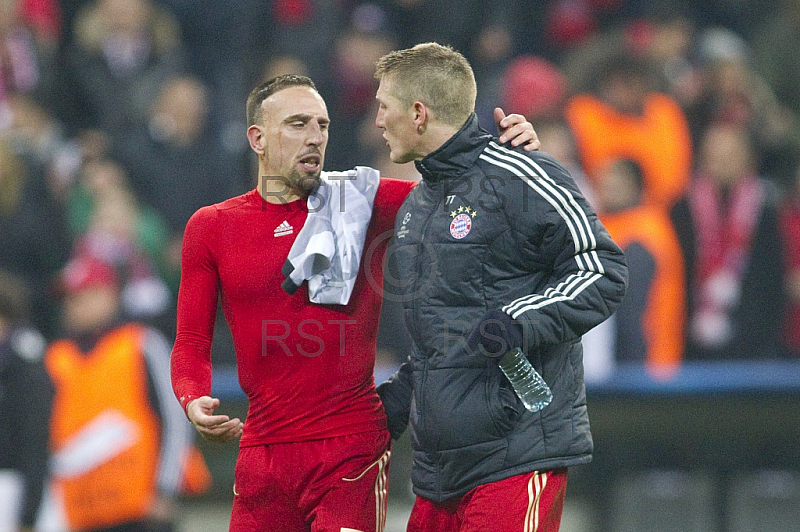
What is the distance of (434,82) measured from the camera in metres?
3.55

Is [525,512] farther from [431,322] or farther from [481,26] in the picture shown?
[481,26]

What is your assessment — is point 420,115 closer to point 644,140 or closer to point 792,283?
point 644,140

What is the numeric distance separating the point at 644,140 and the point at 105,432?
139 inches

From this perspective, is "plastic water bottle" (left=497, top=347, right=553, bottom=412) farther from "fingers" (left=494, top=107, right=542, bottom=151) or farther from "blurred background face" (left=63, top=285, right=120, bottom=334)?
"blurred background face" (left=63, top=285, right=120, bottom=334)

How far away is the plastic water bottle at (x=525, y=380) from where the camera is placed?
3.32m

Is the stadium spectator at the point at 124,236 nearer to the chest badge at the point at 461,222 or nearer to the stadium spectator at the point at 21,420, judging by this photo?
the stadium spectator at the point at 21,420

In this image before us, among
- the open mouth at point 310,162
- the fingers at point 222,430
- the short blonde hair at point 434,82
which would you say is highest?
the short blonde hair at point 434,82

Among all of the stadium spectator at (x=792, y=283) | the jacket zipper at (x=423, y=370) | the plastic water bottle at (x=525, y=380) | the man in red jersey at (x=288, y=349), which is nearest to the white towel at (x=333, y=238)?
the man in red jersey at (x=288, y=349)

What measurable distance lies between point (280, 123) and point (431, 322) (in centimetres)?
82

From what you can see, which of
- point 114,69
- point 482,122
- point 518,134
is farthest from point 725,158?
point 114,69

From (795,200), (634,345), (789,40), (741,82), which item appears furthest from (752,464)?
(789,40)

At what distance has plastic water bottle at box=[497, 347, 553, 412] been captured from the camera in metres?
3.32

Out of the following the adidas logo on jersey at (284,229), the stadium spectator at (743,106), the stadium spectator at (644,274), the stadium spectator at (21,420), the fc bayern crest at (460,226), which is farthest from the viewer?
the stadium spectator at (743,106)

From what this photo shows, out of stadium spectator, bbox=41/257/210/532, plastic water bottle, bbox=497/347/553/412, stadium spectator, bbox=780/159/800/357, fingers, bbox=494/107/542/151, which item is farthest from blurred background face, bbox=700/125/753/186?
plastic water bottle, bbox=497/347/553/412
